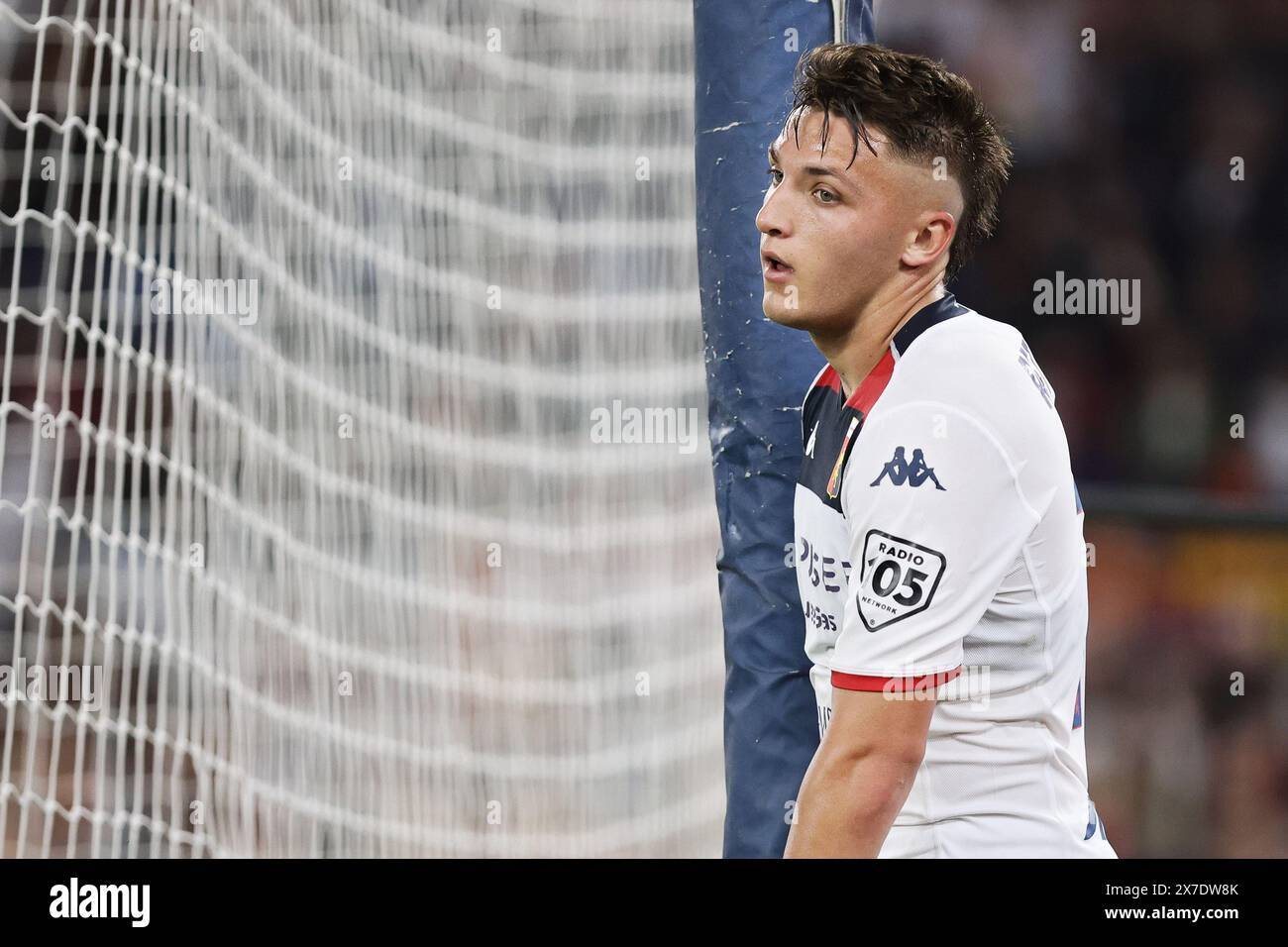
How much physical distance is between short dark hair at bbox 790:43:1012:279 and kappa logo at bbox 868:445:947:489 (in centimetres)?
34

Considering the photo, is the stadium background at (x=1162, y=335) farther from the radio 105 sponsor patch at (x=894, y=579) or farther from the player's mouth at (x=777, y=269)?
the radio 105 sponsor patch at (x=894, y=579)

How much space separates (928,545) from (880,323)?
29 cm

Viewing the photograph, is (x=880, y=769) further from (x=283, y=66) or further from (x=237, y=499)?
(x=283, y=66)

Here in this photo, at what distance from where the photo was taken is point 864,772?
116cm

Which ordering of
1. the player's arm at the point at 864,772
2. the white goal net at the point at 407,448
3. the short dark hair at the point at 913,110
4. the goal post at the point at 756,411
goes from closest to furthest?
the player's arm at the point at 864,772 → the short dark hair at the point at 913,110 → the goal post at the point at 756,411 → the white goal net at the point at 407,448

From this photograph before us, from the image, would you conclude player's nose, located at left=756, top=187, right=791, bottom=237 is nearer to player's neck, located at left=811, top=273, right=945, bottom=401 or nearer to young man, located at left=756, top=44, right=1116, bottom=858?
young man, located at left=756, top=44, right=1116, bottom=858

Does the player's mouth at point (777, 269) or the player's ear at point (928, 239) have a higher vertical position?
the player's ear at point (928, 239)

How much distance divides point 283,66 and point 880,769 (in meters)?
1.88

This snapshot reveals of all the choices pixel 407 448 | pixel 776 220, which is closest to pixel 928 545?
pixel 776 220

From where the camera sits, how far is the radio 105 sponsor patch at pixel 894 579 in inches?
46.0

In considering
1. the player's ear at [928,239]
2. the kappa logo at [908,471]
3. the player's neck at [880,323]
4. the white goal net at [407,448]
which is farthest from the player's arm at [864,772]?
the white goal net at [407,448]

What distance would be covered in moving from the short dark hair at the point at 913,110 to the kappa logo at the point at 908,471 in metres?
0.34

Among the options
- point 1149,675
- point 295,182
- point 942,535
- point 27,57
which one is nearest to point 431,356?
Answer: point 295,182

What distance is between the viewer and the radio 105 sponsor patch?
1168 mm
